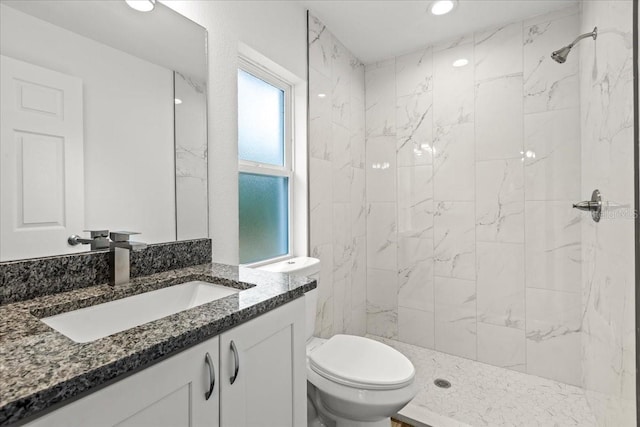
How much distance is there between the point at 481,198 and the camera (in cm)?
227

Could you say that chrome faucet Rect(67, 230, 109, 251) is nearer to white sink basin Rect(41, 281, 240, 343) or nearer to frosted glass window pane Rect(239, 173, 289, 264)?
white sink basin Rect(41, 281, 240, 343)

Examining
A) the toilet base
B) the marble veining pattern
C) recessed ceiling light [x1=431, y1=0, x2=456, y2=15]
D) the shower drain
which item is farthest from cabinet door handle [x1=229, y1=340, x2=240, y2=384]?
recessed ceiling light [x1=431, y1=0, x2=456, y2=15]

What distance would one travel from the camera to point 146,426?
59cm

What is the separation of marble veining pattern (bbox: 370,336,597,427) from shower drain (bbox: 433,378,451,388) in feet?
0.10

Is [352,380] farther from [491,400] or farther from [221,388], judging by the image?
[491,400]

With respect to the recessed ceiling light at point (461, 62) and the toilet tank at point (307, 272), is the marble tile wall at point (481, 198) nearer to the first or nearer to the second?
the recessed ceiling light at point (461, 62)

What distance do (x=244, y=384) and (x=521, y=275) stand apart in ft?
6.81

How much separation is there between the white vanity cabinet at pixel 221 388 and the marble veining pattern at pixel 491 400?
115 centimetres

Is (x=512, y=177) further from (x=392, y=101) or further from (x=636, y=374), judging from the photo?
(x=636, y=374)

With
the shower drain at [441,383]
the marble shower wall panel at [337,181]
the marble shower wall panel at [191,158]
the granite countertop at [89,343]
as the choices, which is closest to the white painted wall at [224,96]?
the marble shower wall panel at [191,158]

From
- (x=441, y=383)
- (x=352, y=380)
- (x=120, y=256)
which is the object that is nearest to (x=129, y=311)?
(x=120, y=256)

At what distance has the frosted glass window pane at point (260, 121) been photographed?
68.8 inches

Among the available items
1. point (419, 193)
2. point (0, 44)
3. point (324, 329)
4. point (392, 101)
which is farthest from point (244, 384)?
point (392, 101)

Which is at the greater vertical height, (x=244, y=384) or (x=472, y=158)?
(x=472, y=158)
